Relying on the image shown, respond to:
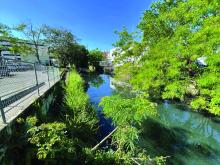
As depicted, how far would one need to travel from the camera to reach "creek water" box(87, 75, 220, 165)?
6.27 meters

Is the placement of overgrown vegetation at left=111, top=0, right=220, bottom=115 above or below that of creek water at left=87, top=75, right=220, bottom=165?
above

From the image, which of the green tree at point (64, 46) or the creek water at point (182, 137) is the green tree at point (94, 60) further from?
the creek water at point (182, 137)

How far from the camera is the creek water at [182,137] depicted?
20.6ft

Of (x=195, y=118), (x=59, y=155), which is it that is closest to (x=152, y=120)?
(x=195, y=118)

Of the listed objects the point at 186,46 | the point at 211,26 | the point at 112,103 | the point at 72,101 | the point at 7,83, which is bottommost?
the point at 72,101

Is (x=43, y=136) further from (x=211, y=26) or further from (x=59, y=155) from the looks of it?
(x=211, y=26)

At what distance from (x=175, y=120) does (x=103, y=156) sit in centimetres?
675

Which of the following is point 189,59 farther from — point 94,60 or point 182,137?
point 94,60

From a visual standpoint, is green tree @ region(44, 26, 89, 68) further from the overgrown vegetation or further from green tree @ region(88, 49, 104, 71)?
the overgrown vegetation

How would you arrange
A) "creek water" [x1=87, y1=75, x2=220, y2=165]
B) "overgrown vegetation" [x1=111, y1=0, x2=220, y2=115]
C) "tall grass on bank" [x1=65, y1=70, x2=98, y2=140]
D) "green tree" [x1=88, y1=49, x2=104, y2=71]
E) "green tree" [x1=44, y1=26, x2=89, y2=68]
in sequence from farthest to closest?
"green tree" [x1=88, y1=49, x2=104, y2=71]
"green tree" [x1=44, y1=26, x2=89, y2=68]
"overgrown vegetation" [x1=111, y1=0, x2=220, y2=115]
"creek water" [x1=87, y1=75, x2=220, y2=165]
"tall grass on bank" [x1=65, y1=70, x2=98, y2=140]

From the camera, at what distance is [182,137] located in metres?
7.92

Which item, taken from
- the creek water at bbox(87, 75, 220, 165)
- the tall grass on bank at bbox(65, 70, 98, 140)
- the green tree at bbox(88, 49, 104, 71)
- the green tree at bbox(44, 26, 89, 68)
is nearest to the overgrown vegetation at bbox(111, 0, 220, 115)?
the creek water at bbox(87, 75, 220, 165)

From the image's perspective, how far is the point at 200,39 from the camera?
8562mm

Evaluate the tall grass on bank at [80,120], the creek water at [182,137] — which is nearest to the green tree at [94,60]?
the creek water at [182,137]
